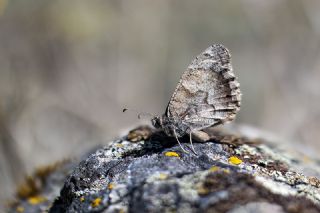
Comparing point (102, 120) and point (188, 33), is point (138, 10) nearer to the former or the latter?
point (188, 33)

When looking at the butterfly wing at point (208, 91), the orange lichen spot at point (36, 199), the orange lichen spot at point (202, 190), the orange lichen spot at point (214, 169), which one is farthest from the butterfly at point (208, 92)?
the orange lichen spot at point (36, 199)

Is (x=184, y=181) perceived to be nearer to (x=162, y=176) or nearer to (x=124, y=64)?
(x=162, y=176)

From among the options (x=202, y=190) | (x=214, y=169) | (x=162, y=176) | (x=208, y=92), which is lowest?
(x=202, y=190)

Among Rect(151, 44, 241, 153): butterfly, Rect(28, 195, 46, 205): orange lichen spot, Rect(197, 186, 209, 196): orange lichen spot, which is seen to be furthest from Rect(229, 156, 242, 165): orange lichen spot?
Rect(28, 195, 46, 205): orange lichen spot

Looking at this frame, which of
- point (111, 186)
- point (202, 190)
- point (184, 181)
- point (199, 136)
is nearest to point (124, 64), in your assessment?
point (199, 136)

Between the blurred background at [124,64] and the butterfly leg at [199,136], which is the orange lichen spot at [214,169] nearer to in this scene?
the butterfly leg at [199,136]

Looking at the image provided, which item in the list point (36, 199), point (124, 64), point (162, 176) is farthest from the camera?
point (124, 64)

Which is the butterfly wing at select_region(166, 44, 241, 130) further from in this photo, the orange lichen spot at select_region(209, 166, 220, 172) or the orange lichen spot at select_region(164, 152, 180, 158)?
the orange lichen spot at select_region(209, 166, 220, 172)

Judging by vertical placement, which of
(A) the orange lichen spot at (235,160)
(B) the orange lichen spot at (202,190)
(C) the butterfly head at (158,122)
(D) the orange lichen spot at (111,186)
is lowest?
(B) the orange lichen spot at (202,190)

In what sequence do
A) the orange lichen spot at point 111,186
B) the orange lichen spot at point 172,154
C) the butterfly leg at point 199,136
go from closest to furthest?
the orange lichen spot at point 111,186
the orange lichen spot at point 172,154
the butterfly leg at point 199,136
